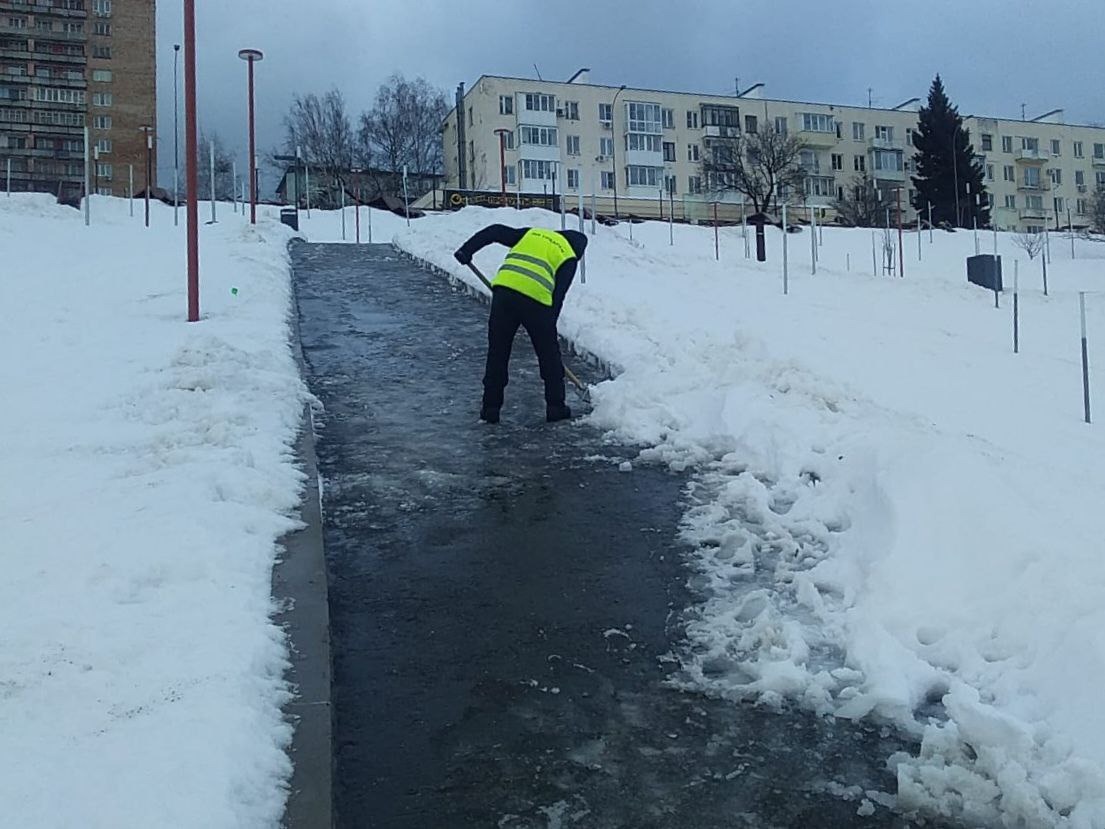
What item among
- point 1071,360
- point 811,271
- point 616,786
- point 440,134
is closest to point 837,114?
point 440,134

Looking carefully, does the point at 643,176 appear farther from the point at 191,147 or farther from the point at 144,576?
the point at 144,576

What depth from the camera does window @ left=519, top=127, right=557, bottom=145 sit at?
6981cm

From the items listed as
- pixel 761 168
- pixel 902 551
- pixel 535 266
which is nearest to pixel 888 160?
pixel 761 168

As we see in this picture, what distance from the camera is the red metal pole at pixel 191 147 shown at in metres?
11.4

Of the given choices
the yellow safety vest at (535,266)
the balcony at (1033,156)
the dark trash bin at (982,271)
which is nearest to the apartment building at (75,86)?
the dark trash bin at (982,271)

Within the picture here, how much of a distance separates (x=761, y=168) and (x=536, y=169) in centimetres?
1524

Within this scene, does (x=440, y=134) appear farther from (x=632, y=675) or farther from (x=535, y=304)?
(x=632, y=675)

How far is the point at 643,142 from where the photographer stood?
241ft

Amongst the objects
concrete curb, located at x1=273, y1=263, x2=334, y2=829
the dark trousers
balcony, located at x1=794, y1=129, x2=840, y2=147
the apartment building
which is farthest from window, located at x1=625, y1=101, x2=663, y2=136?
concrete curb, located at x1=273, y1=263, x2=334, y2=829

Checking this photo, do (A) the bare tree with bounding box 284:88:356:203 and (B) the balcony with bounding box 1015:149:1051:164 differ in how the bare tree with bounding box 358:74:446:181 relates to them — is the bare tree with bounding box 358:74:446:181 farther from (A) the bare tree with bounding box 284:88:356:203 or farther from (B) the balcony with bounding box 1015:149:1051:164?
(B) the balcony with bounding box 1015:149:1051:164

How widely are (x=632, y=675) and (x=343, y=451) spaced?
12.8 feet

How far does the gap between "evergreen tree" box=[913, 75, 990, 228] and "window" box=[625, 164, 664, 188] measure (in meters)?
17.6

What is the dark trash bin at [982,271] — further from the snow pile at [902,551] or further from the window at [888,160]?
the window at [888,160]

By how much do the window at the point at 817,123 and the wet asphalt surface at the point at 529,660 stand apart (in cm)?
7783
